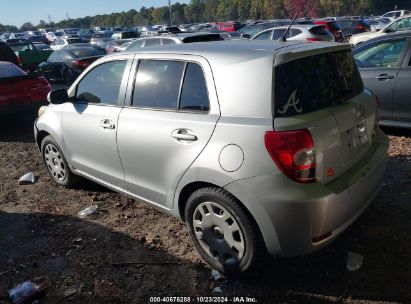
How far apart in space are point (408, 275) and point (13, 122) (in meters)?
8.61

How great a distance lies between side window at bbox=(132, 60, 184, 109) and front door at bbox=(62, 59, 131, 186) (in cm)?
21

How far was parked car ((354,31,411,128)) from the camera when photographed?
5859mm

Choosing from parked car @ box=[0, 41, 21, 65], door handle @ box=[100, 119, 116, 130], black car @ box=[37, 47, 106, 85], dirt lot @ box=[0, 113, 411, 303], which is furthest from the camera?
black car @ box=[37, 47, 106, 85]

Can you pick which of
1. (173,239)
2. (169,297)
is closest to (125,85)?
(173,239)

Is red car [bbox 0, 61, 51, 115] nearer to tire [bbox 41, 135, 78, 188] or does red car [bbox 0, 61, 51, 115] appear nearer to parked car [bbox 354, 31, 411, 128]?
tire [bbox 41, 135, 78, 188]

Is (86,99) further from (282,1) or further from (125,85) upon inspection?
(282,1)

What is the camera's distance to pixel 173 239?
3.86m

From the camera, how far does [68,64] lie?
15.1 m

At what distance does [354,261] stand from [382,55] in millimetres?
4070

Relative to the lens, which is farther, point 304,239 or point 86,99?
point 86,99

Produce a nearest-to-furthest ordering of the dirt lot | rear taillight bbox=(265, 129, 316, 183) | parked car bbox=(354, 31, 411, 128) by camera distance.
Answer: rear taillight bbox=(265, 129, 316, 183) → the dirt lot → parked car bbox=(354, 31, 411, 128)

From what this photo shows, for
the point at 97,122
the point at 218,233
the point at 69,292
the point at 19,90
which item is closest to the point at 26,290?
the point at 69,292

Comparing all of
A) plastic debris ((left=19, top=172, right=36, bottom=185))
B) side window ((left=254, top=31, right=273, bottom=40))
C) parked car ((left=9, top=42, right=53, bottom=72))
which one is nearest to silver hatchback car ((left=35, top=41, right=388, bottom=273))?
plastic debris ((left=19, top=172, right=36, bottom=185))

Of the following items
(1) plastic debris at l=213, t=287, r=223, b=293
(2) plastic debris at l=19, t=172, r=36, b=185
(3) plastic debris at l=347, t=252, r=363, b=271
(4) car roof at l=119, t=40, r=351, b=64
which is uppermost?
(4) car roof at l=119, t=40, r=351, b=64
